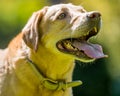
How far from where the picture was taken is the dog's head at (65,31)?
1154 cm

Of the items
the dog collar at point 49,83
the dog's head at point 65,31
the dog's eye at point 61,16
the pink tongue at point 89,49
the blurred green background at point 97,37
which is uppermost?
the dog's eye at point 61,16

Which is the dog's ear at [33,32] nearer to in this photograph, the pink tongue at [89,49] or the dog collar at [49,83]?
the dog collar at [49,83]

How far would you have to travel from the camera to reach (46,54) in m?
11.8

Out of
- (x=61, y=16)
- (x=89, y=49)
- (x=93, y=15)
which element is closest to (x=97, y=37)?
(x=61, y=16)

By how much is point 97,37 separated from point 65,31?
540cm

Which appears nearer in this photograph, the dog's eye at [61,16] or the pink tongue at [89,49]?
the pink tongue at [89,49]

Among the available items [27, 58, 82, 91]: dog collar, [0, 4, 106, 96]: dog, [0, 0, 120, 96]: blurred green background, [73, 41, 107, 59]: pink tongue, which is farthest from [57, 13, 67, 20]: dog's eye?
[0, 0, 120, 96]: blurred green background

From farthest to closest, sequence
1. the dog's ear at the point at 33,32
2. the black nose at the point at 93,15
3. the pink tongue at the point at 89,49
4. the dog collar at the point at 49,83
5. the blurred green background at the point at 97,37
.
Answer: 1. the blurred green background at the point at 97,37
2. the dog collar at the point at 49,83
3. the dog's ear at the point at 33,32
4. the pink tongue at the point at 89,49
5. the black nose at the point at 93,15

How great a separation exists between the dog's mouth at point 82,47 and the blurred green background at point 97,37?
4847mm

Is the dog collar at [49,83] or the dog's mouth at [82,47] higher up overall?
the dog's mouth at [82,47]

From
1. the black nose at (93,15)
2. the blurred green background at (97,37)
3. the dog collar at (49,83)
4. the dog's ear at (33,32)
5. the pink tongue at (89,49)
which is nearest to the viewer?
the black nose at (93,15)

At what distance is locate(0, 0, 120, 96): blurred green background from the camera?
18.3m

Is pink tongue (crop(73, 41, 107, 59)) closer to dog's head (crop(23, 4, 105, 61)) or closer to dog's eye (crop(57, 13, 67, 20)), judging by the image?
dog's head (crop(23, 4, 105, 61))

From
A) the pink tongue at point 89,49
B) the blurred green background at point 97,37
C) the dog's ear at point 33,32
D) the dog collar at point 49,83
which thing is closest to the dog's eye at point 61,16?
the dog's ear at point 33,32
